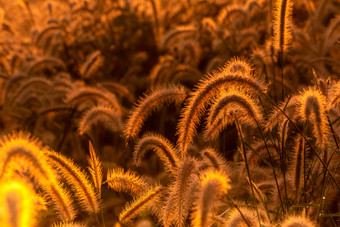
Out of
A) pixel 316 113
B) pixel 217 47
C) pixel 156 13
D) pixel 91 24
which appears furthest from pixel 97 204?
pixel 91 24

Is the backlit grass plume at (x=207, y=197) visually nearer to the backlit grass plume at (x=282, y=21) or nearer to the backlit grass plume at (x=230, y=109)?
the backlit grass plume at (x=230, y=109)

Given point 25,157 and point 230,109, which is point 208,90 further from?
point 25,157

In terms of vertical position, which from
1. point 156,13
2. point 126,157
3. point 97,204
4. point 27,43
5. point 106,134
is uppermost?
point 27,43

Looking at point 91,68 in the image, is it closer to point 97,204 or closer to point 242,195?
point 242,195

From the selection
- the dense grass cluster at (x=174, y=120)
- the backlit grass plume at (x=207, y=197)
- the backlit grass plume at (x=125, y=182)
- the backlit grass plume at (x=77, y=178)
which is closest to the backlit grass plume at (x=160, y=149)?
the dense grass cluster at (x=174, y=120)

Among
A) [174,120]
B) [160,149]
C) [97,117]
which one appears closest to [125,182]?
[160,149]

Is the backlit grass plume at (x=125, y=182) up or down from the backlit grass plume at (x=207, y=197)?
up

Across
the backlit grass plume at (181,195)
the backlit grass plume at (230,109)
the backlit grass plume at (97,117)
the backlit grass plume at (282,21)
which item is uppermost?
the backlit grass plume at (282,21)

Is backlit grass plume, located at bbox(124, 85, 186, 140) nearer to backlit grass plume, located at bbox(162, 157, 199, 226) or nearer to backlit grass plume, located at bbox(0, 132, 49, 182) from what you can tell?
backlit grass plume, located at bbox(162, 157, 199, 226)
